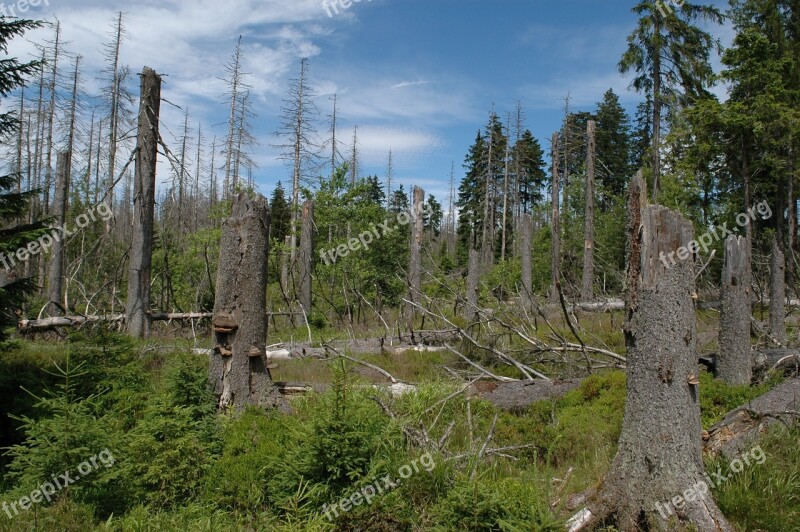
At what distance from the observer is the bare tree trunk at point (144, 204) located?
1018 cm

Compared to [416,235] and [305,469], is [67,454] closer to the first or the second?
[305,469]

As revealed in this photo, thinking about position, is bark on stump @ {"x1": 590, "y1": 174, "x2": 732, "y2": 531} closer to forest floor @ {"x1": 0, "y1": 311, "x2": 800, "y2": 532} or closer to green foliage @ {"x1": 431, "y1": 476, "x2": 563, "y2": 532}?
forest floor @ {"x1": 0, "y1": 311, "x2": 800, "y2": 532}

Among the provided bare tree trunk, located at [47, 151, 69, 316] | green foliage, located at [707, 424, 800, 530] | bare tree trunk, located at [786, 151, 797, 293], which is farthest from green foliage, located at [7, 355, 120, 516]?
bare tree trunk, located at [786, 151, 797, 293]

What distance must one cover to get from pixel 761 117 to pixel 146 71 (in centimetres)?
1492

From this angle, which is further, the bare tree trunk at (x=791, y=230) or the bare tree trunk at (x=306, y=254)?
the bare tree trunk at (x=306, y=254)

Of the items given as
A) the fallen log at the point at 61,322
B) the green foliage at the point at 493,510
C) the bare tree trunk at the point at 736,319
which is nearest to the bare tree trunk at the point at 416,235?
the fallen log at the point at 61,322

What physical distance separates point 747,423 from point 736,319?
260cm

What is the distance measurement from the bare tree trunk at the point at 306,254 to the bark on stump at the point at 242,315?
14978 millimetres

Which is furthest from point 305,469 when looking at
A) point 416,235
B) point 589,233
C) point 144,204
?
point 589,233

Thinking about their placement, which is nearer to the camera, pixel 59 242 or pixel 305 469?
pixel 305 469

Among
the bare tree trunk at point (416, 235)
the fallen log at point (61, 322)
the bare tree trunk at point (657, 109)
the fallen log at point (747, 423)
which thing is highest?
the bare tree trunk at point (657, 109)

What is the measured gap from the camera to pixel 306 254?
76.8ft

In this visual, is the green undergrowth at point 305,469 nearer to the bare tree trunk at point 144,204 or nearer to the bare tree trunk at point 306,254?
the bare tree trunk at point 144,204

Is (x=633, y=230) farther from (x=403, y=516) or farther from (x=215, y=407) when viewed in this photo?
(x=215, y=407)
